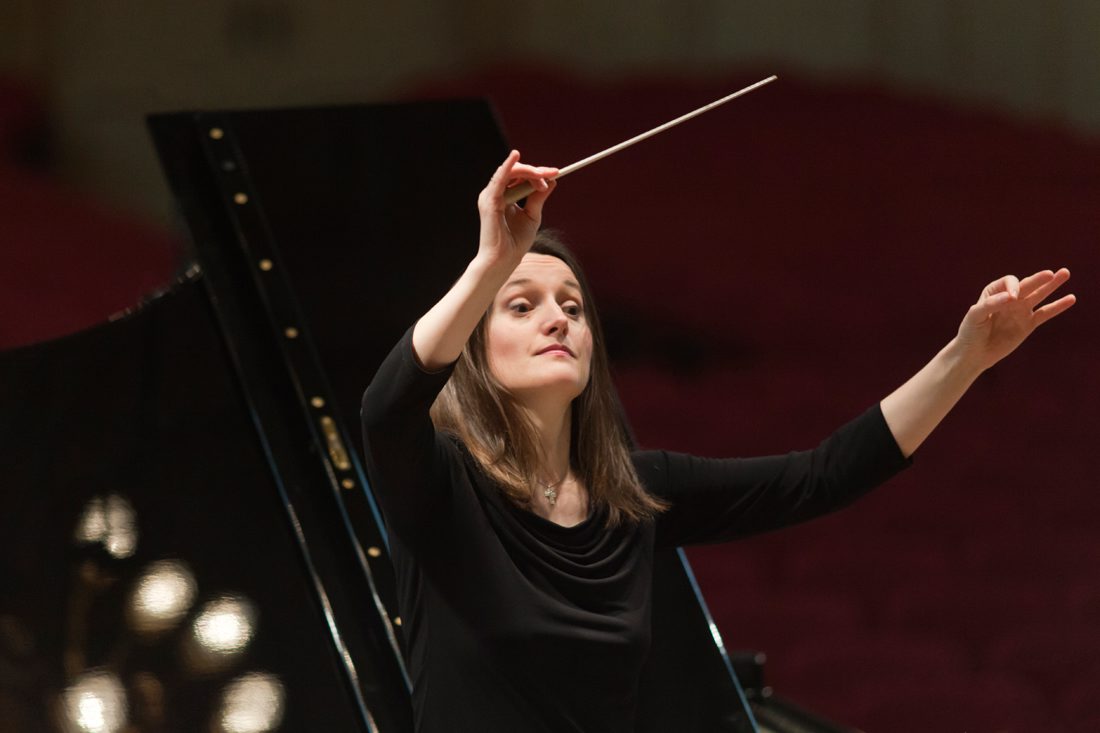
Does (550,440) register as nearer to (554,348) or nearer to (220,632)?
(554,348)

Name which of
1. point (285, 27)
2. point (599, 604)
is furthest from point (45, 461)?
point (285, 27)

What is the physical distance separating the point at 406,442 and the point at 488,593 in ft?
0.52

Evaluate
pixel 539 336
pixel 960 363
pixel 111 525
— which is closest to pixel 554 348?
pixel 539 336

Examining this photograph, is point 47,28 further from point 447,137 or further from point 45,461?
point 45,461

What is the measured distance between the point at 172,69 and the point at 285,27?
33 cm

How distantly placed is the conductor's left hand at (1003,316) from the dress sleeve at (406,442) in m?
0.55

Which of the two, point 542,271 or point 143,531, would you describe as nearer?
point 542,271

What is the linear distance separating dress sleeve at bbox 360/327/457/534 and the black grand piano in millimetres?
321

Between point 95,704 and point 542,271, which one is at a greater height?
point 542,271

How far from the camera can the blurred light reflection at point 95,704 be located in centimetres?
136

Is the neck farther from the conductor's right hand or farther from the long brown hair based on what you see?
the conductor's right hand

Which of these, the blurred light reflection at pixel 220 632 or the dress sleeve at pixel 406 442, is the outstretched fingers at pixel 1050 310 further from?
the blurred light reflection at pixel 220 632

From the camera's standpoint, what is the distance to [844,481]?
4.93ft

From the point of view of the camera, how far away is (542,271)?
1419 mm
